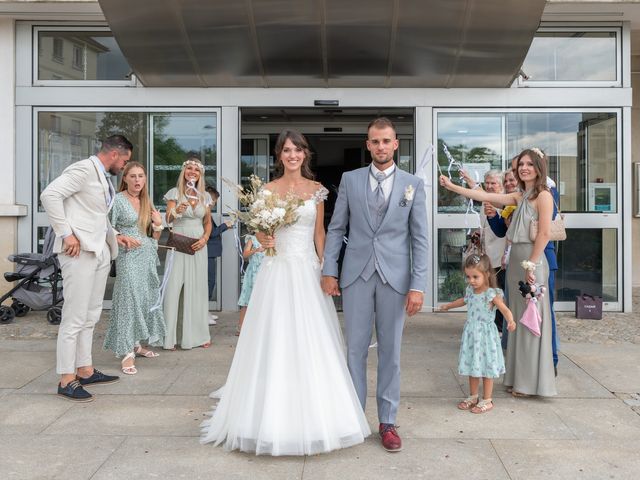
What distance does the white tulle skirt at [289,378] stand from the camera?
382 cm

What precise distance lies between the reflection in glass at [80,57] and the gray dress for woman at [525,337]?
647 centimetres

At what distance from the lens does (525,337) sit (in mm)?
5148

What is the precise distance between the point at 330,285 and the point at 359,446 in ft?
3.45

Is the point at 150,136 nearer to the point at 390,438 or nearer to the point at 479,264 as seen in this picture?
the point at 479,264

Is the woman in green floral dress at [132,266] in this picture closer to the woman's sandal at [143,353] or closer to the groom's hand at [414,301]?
the woman's sandal at [143,353]

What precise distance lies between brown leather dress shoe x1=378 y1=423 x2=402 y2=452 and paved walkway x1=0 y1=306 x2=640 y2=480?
4cm

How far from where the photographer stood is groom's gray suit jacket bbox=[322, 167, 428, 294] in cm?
398

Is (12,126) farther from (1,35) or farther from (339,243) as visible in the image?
(339,243)

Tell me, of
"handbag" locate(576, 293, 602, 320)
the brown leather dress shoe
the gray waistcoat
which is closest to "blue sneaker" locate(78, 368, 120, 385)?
the brown leather dress shoe

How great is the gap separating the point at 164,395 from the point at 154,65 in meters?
5.20

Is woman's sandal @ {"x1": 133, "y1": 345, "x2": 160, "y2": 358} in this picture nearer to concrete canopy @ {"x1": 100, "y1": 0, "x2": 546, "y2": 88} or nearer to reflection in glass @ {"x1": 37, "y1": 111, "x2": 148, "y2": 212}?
reflection in glass @ {"x1": 37, "y1": 111, "x2": 148, "y2": 212}

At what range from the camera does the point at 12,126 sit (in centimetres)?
925

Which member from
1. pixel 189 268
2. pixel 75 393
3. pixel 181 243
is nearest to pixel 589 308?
pixel 189 268

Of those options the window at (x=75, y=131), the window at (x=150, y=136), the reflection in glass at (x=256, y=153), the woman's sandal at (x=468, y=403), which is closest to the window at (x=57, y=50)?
the window at (x=150, y=136)
